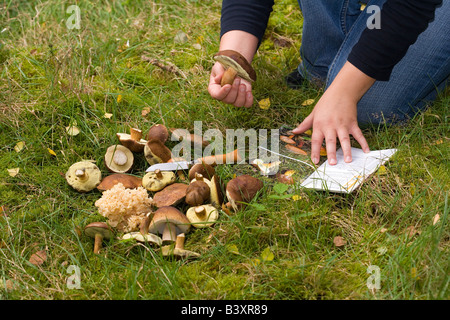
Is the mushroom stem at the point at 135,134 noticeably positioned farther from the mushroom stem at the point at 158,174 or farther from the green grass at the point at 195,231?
the mushroom stem at the point at 158,174

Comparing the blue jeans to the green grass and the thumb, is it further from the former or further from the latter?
the thumb

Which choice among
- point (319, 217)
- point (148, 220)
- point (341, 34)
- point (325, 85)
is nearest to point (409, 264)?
point (319, 217)

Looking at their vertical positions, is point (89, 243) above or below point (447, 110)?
below

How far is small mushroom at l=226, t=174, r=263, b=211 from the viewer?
2021 mm

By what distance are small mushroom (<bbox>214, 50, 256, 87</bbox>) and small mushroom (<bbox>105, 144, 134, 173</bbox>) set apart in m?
0.70

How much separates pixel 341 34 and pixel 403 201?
1.51 m

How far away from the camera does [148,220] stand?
1.93m

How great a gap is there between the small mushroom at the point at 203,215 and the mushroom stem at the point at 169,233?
0.10 m

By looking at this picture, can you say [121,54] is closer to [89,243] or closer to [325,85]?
[325,85]

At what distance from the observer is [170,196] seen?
210cm

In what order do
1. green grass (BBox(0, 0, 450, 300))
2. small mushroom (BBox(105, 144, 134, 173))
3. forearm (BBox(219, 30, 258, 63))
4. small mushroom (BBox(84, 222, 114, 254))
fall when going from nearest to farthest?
green grass (BBox(0, 0, 450, 300)) → small mushroom (BBox(84, 222, 114, 254)) → small mushroom (BBox(105, 144, 134, 173)) → forearm (BBox(219, 30, 258, 63))

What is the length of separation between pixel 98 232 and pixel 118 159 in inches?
22.6

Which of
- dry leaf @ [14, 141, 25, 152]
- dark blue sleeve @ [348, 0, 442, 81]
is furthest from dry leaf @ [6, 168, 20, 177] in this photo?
dark blue sleeve @ [348, 0, 442, 81]

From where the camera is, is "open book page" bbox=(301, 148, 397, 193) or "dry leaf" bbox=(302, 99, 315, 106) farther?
"dry leaf" bbox=(302, 99, 315, 106)
